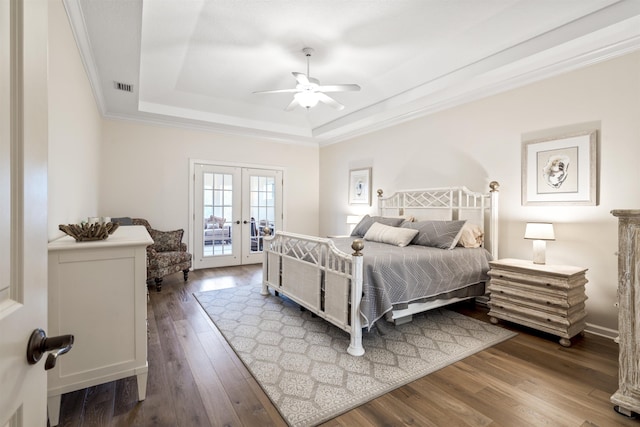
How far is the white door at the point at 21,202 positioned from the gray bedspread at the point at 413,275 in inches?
83.5

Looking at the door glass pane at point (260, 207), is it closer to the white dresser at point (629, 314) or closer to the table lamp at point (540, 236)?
the table lamp at point (540, 236)

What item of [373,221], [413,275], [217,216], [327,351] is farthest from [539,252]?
[217,216]

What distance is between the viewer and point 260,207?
6.22 metres

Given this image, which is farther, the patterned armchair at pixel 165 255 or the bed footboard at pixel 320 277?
Answer: the patterned armchair at pixel 165 255

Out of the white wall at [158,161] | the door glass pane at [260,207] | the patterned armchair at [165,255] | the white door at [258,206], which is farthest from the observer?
the door glass pane at [260,207]

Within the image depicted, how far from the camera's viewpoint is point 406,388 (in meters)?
2.05

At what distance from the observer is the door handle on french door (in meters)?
0.64

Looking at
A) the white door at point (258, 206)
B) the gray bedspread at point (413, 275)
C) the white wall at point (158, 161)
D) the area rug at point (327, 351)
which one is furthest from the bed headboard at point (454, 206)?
the white wall at point (158, 161)

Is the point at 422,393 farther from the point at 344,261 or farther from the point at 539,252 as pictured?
the point at 539,252

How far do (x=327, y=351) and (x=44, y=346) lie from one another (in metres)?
2.17

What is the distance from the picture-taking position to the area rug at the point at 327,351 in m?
Answer: 1.95

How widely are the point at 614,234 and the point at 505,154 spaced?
1313 millimetres

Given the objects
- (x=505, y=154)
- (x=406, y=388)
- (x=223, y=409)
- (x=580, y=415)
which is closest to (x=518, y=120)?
(x=505, y=154)

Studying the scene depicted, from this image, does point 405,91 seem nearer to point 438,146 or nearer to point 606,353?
point 438,146
